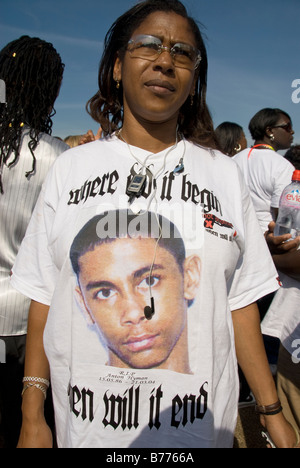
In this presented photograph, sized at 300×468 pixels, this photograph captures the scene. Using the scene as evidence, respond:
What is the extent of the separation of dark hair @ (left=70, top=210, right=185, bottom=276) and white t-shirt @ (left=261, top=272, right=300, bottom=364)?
100cm

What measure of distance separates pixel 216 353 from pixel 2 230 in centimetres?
122

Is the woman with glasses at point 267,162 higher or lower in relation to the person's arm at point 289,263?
higher

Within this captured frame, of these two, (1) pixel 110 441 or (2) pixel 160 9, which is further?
(2) pixel 160 9

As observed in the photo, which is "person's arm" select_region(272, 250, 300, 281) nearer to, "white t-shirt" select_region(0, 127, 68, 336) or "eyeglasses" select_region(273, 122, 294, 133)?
"white t-shirt" select_region(0, 127, 68, 336)

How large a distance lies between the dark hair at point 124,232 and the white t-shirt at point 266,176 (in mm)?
2224

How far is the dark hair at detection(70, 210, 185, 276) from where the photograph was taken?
1267mm

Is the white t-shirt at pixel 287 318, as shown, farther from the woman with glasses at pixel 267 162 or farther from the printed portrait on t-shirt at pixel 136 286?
the woman with glasses at pixel 267 162

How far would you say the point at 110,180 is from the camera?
53.4 inches

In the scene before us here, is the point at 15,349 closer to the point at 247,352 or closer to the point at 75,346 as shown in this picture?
the point at 75,346

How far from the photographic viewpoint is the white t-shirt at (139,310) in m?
1.23

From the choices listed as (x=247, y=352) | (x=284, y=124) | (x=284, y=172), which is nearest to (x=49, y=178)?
(x=247, y=352)

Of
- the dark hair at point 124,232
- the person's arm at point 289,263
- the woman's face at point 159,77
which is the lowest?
the person's arm at point 289,263

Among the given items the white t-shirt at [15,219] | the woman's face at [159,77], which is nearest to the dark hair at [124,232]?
the woman's face at [159,77]

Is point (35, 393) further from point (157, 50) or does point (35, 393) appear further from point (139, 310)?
point (157, 50)
